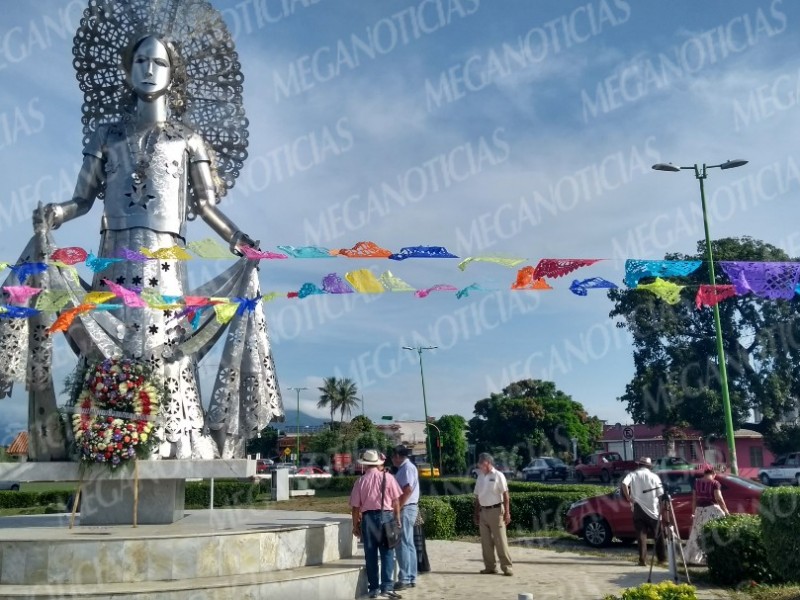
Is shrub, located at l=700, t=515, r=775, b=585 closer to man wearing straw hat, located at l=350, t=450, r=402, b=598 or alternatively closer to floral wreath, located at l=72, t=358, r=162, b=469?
man wearing straw hat, located at l=350, t=450, r=402, b=598

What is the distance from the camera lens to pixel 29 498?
30391 mm

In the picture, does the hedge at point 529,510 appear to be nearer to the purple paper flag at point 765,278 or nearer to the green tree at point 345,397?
the purple paper flag at point 765,278

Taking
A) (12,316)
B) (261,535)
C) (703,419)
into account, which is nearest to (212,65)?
(12,316)

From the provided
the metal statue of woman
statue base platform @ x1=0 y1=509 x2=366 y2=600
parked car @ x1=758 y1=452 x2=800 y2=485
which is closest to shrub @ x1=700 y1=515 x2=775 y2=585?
statue base platform @ x1=0 y1=509 x2=366 y2=600

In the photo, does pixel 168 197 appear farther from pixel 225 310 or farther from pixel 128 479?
pixel 128 479

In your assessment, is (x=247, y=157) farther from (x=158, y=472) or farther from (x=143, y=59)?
(x=158, y=472)

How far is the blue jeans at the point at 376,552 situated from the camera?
8.50 metres

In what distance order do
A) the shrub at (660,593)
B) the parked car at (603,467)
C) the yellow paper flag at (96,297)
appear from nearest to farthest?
the shrub at (660,593)
the yellow paper flag at (96,297)
the parked car at (603,467)

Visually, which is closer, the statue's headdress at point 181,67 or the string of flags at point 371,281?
the string of flags at point 371,281

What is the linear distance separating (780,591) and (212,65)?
12.0 meters

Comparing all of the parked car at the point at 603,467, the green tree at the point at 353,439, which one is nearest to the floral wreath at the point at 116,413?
the parked car at the point at 603,467

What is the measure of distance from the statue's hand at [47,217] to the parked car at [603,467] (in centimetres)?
3016

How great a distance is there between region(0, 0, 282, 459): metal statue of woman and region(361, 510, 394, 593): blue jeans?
3.77 meters

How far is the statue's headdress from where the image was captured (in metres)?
13.1
